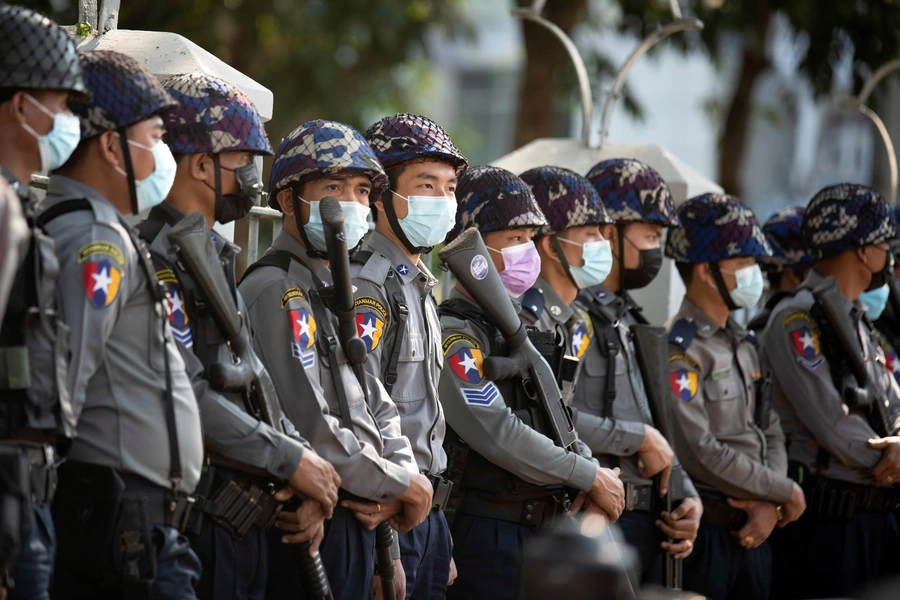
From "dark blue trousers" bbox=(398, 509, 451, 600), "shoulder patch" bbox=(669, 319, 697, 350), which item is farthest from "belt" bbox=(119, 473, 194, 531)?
"shoulder patch" bbox=(669, 319, 697, 350)

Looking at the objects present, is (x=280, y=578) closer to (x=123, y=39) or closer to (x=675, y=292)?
(x=123, y=39)

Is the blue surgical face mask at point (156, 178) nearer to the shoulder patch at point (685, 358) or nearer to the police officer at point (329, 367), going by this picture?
the police officer at point (329, 367)

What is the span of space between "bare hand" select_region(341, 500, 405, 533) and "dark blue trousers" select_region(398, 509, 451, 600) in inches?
12.2

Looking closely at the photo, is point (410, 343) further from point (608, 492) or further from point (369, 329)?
point (608, 492)

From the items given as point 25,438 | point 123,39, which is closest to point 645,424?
point 123,39

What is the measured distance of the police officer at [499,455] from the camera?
452 cm

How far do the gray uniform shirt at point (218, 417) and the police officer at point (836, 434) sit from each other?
3449mm

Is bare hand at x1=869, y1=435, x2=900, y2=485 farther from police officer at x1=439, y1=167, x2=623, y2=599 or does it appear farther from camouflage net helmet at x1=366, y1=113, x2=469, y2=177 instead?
camouflage net helmet at x1=366, y1=113, x2=469, y2=177

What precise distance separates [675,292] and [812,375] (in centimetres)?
137

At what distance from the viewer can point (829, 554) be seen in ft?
20.2

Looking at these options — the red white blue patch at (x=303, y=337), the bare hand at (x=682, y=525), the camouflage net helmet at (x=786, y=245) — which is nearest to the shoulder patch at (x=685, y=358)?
the bare hand at (x=682, y=525)

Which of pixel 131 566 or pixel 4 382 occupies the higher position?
pixel 4 382

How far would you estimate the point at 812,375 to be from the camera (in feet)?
20.0

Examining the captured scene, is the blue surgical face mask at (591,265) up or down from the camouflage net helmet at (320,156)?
down
